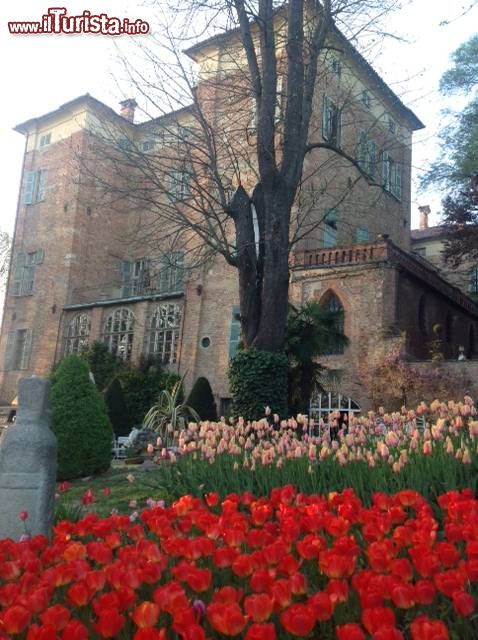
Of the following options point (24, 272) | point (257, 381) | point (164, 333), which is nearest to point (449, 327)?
point (164, 333)

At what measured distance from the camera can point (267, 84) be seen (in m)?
11.3

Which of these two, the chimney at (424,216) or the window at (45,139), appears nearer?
the window at (45,139)

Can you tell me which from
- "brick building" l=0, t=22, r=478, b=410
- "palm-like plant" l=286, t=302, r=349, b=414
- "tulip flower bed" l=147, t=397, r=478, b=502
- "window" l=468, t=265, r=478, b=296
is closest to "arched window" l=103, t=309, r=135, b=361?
"brick building" l=0, t=22, r=478, b=410

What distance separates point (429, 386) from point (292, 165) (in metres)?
9.65

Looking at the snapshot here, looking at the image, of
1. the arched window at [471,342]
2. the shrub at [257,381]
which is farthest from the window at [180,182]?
the arched window at [471,342]

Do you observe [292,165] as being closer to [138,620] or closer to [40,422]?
[40,422]

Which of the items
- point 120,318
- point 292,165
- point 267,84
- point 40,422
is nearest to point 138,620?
point 40,422

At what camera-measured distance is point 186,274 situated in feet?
74.8

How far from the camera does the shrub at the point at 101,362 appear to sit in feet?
83.7

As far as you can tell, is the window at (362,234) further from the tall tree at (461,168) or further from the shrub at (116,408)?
the shrub at (116,408)

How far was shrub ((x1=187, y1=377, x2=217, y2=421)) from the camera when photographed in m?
17.5

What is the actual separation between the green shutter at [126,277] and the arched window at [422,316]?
13316 millimetres

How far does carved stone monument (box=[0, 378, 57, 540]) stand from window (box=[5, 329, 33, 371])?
25.5 metres

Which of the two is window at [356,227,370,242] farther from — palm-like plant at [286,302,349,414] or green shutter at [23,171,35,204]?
green shutter at [23,171,35,204]
